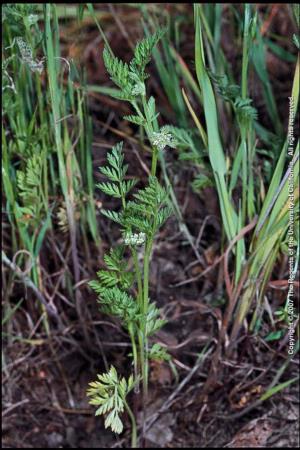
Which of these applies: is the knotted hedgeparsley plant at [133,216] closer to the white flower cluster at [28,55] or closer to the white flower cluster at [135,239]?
the white flower cluster at [135,239]

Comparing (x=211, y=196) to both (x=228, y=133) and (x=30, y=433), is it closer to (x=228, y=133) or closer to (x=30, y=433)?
(x=228, y=133)

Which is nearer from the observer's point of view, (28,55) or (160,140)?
(160,140)

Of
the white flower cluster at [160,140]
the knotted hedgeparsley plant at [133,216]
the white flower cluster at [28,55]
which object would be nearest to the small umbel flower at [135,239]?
the knotted hedgeparsley plant at [133,216]

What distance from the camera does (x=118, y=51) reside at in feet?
6.17

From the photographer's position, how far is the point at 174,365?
1.35 metres

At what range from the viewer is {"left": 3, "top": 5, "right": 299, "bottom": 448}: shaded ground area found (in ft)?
4.29

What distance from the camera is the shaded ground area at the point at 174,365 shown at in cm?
131

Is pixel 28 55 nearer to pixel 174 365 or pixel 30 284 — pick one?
pixel 30 284

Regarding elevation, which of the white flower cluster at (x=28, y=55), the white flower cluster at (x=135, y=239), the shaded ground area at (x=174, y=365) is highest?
the white flower cluster at (x=28, y=55)

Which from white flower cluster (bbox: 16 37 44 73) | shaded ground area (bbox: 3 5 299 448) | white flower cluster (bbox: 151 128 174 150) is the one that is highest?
white flower cluster (bbox: 16 37 44 73)

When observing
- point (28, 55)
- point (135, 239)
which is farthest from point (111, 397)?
point (28, 55)

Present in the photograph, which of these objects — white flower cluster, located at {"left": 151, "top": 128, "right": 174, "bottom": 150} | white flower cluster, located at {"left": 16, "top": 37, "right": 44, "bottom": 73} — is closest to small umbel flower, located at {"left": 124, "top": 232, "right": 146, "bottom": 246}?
white flower cluster, located at {"left": 151, "top": 128, "right": 174, "bottom": 150}

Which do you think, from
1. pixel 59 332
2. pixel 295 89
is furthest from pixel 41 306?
pixel 295 89

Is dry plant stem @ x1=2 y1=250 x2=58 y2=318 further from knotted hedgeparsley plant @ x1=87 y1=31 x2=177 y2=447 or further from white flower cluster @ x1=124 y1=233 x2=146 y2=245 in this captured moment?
white flower cluster @ x1=124 y1=233 x2=146 y2=245
